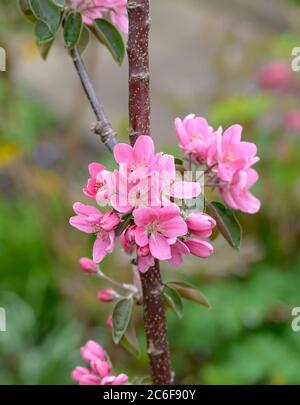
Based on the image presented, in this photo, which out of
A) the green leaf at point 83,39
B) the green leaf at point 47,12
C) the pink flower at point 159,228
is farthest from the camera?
the green leaf at point 83,39

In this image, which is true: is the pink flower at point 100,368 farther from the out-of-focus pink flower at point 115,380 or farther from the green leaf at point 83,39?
the green leaf at point 83,39

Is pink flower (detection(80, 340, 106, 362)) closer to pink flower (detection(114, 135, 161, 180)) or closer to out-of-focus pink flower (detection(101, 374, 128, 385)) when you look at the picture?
out-of-focus pink flower (detection(101, 374, 128, 385))

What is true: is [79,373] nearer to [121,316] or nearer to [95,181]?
[121,316]

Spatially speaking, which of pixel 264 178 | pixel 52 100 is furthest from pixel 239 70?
pixel 52 100

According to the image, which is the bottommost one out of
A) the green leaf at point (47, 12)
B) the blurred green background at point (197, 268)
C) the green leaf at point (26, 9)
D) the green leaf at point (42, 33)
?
the blurred green background at point (197, 268)

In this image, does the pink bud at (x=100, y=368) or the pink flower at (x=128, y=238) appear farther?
the pink bud at (x=100, y=368)

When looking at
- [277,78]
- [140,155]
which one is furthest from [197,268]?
[140,155]

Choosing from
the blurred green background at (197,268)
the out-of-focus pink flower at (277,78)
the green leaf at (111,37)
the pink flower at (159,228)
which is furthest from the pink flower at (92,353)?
the out-of-focus pink flower at (277,78)
